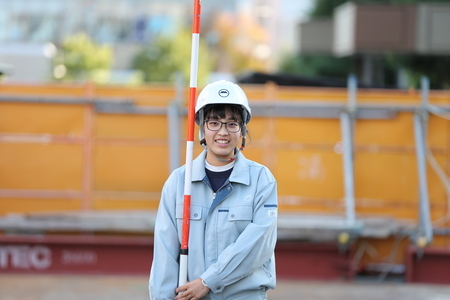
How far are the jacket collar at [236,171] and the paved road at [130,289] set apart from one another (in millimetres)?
6510

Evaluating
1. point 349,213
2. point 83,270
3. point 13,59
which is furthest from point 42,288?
point 13,59

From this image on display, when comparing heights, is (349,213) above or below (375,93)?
below

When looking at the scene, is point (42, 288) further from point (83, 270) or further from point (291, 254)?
point (291, 254)

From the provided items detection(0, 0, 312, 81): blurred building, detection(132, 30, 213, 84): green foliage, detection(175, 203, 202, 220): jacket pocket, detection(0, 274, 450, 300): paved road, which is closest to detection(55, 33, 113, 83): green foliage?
detection(132, 30, 213, 84): green foliage

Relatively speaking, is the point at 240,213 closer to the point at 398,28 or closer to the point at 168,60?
the point at 398,28

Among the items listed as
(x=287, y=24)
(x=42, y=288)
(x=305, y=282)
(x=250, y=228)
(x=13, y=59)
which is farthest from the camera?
(x=287, y=24)

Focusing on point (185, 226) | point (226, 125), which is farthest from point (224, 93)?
point (185, 226)

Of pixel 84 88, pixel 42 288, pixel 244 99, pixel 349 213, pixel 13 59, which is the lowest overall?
pixel 42 288

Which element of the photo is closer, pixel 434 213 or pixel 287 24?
pixel 434 213

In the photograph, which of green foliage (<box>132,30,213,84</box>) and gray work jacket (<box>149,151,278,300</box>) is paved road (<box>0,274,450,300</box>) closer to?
gray work jacket (<box>149,151,278,300</box>)

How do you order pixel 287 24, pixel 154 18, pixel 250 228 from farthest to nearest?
pixel 287 24, pixel 154 18, pixel 250 228

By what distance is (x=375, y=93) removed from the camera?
43.4ft

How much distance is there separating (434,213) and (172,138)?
391 centimetres

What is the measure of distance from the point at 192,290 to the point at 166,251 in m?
0.25
